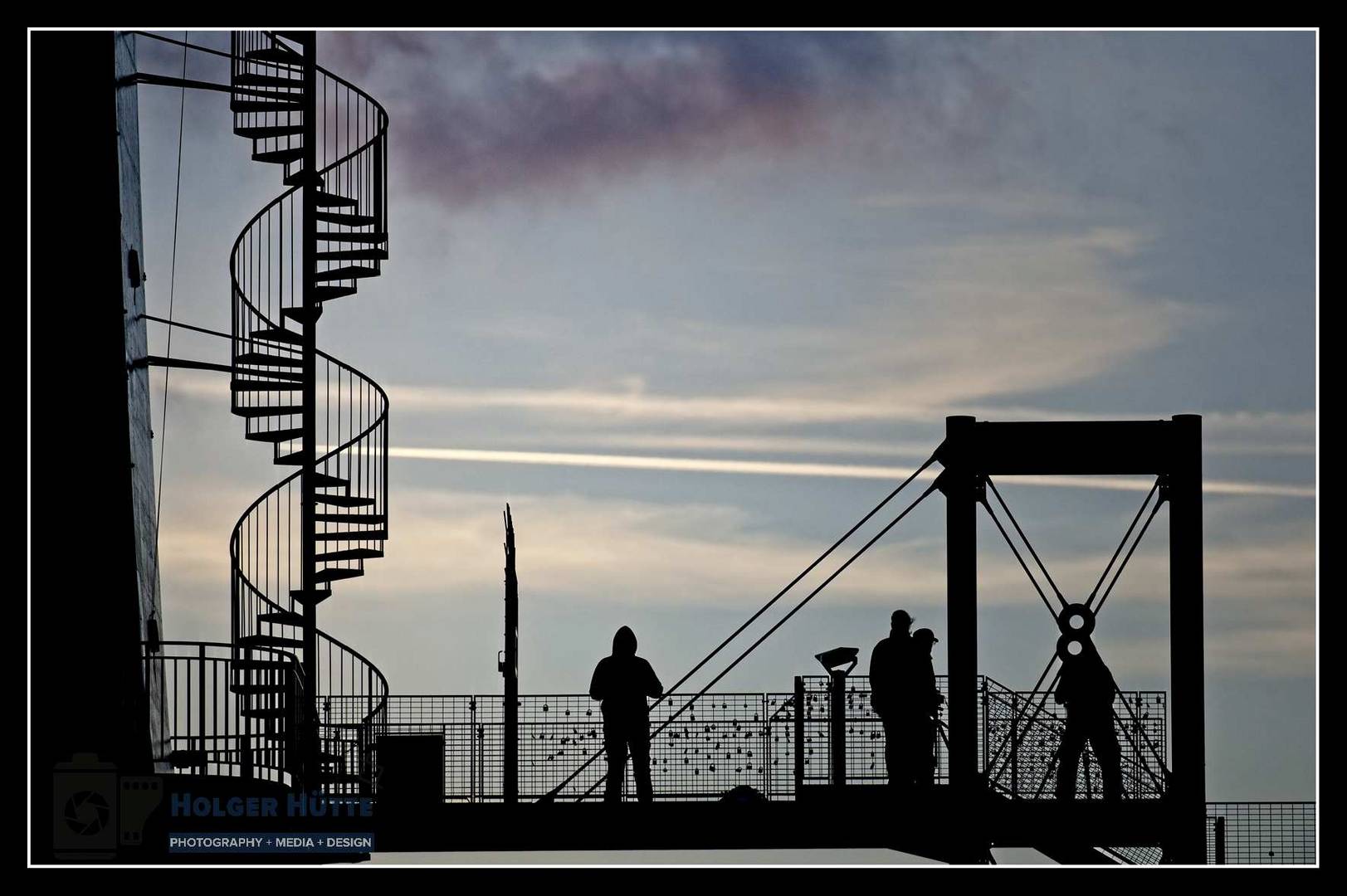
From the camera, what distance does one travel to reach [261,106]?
20.4m

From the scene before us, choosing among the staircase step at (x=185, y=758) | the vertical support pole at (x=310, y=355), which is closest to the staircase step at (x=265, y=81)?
the vertical support pole at (x=310, y=355)

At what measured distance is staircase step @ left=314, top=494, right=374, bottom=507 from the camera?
20312 millimetres

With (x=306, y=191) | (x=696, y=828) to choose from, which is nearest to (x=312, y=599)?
(x=306, y=191)

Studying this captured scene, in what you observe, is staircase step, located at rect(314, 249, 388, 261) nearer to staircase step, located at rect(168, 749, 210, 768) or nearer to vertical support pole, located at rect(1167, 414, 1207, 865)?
staircase step, located at rect(168, 749, 210, 768)

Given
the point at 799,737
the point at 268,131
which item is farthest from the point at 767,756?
the point at 268,131

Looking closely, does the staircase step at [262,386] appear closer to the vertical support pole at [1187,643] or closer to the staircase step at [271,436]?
the staircase step at [271,436]

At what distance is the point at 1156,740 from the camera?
1720cm

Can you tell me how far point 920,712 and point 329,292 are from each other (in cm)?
838

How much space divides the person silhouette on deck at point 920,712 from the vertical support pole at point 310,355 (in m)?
6.86

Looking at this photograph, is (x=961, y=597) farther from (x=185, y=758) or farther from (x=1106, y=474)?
(x=185, y=758)

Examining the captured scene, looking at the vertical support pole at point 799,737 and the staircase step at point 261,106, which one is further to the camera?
the staircase step at point 261,106

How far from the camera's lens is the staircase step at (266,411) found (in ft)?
65.9

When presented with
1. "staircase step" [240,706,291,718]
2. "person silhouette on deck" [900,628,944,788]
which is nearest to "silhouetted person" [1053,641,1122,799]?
"person silhouette on deck" [900,628,944,788]
